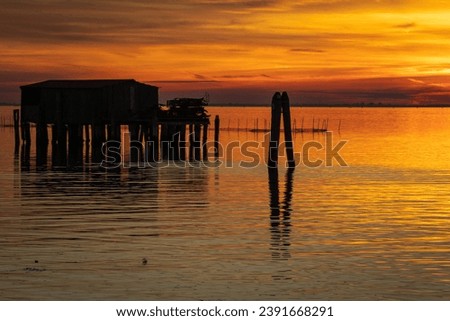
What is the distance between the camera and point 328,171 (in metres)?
48.8

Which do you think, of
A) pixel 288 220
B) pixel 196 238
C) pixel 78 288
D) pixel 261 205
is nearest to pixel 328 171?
pixel 261 205

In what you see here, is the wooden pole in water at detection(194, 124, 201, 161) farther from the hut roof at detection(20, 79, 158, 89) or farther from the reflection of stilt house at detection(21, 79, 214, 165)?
the hut roof at detection(20, 79, 158, 89)

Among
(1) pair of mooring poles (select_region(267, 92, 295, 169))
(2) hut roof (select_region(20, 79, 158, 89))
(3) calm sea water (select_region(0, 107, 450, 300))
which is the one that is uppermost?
(2) hut roof (select_region(20, 79, 158, 89))

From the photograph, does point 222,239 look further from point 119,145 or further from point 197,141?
point 197,141

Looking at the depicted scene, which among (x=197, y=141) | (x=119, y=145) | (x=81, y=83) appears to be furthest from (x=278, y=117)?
(x=81, y=83)

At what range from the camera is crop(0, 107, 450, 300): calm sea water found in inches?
694

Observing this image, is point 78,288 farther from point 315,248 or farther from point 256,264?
point 315,248

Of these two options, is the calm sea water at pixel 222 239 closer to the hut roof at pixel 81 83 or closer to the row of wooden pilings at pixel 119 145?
the row of wooden pilings at pixel 119 145

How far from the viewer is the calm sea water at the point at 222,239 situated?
1762 cm

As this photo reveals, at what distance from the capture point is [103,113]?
65.2 meters

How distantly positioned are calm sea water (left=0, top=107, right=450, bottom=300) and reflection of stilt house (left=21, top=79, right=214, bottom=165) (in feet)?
66.5

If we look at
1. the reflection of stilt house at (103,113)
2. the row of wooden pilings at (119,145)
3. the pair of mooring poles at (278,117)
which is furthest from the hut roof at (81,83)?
the pair of mooring poles at (278,117)

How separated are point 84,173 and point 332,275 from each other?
2830 centimetres

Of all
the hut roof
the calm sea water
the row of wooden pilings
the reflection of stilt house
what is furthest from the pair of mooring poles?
the hut roof
